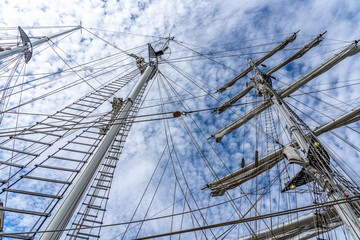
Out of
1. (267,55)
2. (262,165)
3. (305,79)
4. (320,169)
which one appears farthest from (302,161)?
(267,55)

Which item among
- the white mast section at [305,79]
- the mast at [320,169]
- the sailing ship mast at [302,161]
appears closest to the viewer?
the mast at [320,169]

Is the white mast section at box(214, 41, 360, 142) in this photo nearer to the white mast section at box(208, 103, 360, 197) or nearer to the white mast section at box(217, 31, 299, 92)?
the white mast section at box(208, 103, 360, 197)

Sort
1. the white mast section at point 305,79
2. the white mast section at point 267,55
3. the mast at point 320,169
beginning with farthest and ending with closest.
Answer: the white mast section at point 267,55 → the white mast section at point 305,79 → the mast at point 320,169

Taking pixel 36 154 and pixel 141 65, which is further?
pixel 141 65

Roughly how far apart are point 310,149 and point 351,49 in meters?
8.11

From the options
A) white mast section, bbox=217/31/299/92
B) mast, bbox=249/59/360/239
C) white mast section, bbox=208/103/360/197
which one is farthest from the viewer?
white mast section, bbox=217/31/299/92

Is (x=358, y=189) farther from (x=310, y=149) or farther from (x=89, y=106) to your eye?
(x=89, y=106)

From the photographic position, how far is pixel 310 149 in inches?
227

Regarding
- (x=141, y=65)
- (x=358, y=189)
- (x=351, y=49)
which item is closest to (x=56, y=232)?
(x=358, y=189)

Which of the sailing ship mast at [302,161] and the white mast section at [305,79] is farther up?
the white mast section at [305,79]

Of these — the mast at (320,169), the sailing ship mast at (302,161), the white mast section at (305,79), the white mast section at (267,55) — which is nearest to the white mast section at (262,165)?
the sailing ship mast at (302,161)

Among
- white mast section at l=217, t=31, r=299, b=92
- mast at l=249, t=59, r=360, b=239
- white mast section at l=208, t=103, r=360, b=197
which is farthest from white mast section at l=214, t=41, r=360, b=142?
white mast section at l=217, t=31, r=299, b=92

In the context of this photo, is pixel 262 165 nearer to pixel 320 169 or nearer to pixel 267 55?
pixel 320 169

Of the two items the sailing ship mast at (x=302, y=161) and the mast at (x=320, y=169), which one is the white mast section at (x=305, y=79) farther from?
the mast at (x=320, y=169)
